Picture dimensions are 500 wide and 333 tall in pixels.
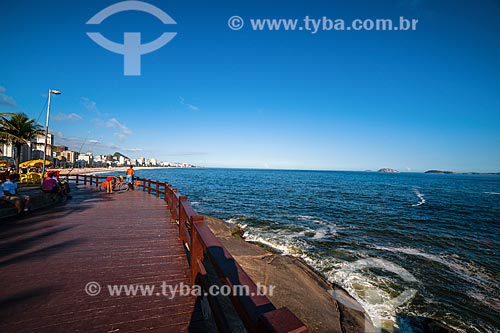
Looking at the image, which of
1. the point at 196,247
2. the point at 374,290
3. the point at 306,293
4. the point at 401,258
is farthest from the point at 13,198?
the point at 401,258

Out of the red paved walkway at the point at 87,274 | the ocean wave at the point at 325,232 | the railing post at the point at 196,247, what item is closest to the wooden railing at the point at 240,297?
the railing post at the point at 196,247

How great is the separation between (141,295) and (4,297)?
1.80 meters

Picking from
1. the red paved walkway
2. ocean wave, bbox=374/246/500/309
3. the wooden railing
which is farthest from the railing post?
ocean wave, bbox=374/246/500/309

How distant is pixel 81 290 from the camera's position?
3.09m

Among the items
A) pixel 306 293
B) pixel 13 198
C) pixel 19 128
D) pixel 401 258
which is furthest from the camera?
pixel 19 128

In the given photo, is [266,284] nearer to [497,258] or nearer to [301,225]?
[301,225]

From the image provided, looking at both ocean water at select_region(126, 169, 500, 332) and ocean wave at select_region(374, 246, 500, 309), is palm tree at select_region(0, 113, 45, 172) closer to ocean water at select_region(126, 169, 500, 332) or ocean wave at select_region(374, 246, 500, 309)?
ocean water at select_region(126, 169, 500, 332)

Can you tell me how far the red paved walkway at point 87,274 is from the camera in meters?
2.50

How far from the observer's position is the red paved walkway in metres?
2.50

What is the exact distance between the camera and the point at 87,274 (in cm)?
351

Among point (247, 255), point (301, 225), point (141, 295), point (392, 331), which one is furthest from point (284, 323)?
point (301, 225)

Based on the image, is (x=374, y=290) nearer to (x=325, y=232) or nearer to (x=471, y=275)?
(x=471, y=275)
